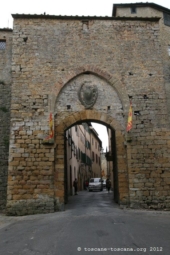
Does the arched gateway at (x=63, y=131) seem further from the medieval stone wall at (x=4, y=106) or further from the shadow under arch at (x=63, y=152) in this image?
the medieval stone wall at (x=4, y=106)

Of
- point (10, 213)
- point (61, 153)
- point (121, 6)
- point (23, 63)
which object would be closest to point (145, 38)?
point (121, 6)

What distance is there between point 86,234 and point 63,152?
4.54 metres

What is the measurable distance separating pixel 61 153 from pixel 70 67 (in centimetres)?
365

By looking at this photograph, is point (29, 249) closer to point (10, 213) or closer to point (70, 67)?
point (10, 213)

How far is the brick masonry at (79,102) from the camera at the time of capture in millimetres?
9539

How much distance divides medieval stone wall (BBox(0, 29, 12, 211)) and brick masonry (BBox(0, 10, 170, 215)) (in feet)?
6.93

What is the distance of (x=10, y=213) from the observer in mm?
9141

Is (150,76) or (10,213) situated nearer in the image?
(10,213)

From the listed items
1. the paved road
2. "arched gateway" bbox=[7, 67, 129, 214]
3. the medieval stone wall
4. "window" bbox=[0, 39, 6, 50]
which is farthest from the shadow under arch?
"window" bbox=[0, 39, 6, 50]

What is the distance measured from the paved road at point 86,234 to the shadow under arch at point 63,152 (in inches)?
53.9

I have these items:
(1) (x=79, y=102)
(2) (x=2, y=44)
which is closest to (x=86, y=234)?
(1) (x=79, y=102)

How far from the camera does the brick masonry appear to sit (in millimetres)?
9539

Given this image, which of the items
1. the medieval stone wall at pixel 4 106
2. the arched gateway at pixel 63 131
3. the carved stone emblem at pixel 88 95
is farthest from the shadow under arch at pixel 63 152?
the medieval stone wall at pixel 4 106

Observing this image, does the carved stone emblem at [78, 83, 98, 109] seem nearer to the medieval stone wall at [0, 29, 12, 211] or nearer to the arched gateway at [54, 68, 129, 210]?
the arched gateway at [54, 68, 129, 210]
